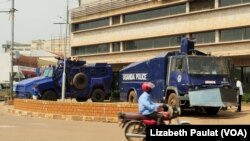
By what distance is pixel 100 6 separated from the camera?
216 ft

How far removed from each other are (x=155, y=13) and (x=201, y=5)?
8.07 metres

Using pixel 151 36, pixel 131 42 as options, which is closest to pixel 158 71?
pixel 151 36

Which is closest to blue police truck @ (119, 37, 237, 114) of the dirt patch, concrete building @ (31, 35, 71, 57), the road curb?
the dirt patch

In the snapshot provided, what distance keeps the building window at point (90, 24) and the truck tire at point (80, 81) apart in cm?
3235

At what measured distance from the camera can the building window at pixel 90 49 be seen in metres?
65.4

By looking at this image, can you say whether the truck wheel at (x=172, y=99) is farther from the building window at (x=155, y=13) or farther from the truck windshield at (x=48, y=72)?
the building window at (x=155, y=13)

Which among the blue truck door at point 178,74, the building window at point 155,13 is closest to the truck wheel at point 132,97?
the blue truck door at point 178,74

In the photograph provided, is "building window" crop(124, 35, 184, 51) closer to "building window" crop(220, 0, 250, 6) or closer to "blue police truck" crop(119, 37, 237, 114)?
"building window" crop(220, 0, 250, 6)

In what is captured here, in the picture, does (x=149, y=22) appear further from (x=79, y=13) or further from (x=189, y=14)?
(x=79, y=13)

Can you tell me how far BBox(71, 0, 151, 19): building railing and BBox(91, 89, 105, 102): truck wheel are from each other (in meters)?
24.7

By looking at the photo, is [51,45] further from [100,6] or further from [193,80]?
[193,80]

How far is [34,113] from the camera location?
2433 cm

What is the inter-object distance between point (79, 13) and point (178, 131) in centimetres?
6350

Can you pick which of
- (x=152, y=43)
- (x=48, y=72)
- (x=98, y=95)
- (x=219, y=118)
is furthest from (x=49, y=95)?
(x=152, y=43)
